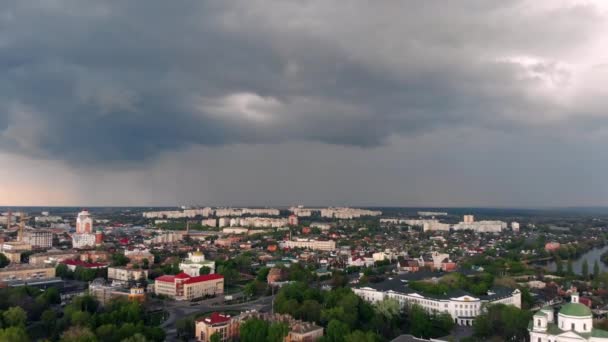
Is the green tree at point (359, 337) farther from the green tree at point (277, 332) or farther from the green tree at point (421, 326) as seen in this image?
the green tree at point (421, 326)

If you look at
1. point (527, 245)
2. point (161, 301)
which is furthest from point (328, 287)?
point (527, 245)

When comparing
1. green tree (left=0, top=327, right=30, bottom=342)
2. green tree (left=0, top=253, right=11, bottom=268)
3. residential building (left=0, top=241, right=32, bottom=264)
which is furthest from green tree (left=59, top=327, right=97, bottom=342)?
residential building (left=0, top=241, right=32, bottom=264)

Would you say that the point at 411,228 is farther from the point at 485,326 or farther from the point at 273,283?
the point at 485,326

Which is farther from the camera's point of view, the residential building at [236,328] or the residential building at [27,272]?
the residential building at [27,272]

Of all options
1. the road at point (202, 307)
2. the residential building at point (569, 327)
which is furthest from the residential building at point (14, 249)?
the residential building at point (569, 327)

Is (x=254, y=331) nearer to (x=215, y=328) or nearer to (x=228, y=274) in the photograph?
(x=215, y=328)

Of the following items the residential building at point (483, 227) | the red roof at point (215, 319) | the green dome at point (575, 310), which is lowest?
the residential building at point (483, 227)
